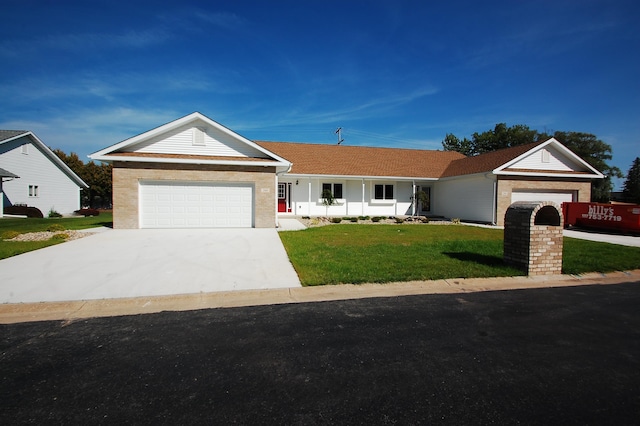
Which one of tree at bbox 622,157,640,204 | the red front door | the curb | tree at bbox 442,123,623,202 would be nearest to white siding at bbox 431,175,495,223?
the red front door

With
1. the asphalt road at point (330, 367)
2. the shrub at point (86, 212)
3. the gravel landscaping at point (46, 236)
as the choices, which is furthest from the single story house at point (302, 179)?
the shrub at point (86, 212)

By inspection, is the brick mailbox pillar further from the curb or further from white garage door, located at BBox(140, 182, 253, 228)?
white garage door, located at BBox(140, 182, 253, 228)

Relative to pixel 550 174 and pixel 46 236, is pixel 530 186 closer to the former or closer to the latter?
pixel 550 174

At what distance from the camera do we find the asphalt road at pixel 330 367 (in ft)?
8.32

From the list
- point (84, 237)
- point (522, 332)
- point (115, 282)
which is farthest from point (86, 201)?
point (522, 332)

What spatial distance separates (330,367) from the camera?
3.21 metres

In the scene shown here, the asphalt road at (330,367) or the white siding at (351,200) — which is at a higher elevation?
the white siding at (351,200)

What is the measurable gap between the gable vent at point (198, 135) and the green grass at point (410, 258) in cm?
684

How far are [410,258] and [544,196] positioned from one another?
1676cm

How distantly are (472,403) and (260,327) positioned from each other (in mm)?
2566

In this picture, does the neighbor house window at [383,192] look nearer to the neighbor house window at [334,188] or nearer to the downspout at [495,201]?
the neighbor house window at [334,188]

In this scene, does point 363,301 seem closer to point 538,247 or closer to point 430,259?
point 430,259

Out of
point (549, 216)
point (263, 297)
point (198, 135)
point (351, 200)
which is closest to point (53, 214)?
point (198, 135)

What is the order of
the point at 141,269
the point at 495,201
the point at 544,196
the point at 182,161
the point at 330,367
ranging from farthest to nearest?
the point at 544,196
the point at 495,201
the point at 182,161
the point at 141,269
the point at 330,367
